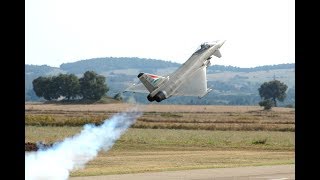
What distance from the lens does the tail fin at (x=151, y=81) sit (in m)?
40.3

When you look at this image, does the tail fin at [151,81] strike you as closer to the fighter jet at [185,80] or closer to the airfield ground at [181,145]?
the fighter jet at [185,80]

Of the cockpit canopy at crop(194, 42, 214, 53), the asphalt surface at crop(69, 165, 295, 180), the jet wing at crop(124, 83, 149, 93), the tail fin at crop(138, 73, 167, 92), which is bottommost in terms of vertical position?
the asphalt surface at crop(69, 165, 295, 180)

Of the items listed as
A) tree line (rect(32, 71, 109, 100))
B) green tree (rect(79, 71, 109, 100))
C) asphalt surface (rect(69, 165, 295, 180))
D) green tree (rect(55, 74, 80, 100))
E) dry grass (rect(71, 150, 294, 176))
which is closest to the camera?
asphalt surface (rect(69, 165, 295, 180))

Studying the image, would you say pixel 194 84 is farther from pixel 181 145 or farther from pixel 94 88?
pixel 94 88

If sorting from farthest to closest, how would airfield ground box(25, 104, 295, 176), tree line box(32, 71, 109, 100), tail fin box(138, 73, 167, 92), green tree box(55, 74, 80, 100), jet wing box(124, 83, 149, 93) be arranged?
green tree box(55, 74, 80, 100) → tree line box(32, 71, 109, 100) → airfield ground box(25, 104, 295, 176) → jet wing box(124, 83, 149, 93) → tail fin box(138, 73, 167, 92)

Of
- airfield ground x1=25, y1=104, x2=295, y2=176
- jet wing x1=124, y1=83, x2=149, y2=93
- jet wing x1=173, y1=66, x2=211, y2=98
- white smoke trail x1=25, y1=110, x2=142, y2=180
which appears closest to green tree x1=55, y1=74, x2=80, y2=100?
airfield ground x1=25, y1=104, x2=295, y2=176

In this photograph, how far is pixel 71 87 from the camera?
6683 inches

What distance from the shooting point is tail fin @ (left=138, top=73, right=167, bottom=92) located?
40.3 metres

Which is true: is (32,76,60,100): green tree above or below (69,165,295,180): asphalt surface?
above

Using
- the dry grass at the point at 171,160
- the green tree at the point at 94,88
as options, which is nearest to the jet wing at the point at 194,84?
the dry grass at the point at 171,160

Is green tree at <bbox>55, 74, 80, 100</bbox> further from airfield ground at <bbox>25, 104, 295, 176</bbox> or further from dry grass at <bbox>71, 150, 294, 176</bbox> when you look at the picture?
dry grass at <bbox>71, 150, 294, 176</bbox>

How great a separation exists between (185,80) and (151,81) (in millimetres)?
3790
